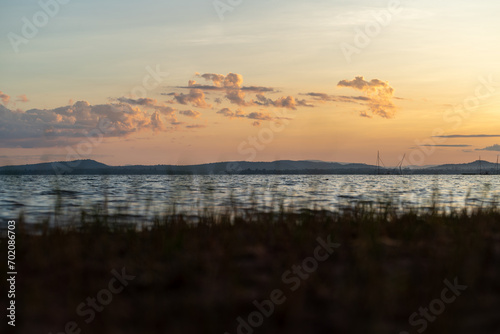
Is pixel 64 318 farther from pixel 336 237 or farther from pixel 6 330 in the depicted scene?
pixel 336 237

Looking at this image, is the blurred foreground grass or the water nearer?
the blurred foreground grass

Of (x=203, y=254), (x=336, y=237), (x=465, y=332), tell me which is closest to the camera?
(x=465, y=332)

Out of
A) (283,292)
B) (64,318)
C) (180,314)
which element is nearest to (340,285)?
(283,292)

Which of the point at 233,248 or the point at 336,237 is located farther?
the point at 336,237

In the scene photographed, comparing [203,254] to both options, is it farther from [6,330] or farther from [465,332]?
[465,332]

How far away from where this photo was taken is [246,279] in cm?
627

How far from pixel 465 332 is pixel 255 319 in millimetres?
2334

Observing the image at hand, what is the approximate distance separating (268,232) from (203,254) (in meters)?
2.47

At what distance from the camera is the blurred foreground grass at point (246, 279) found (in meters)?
4.91

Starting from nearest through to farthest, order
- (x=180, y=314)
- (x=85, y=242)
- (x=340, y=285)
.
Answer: (x=180, y=314), (x=340, y=285), (x=85, y=242)

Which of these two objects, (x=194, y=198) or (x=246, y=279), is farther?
(x=194, y=198)

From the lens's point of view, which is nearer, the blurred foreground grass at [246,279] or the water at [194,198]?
the blurred foreground grass at [246,279]

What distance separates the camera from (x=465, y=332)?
4.71 metres

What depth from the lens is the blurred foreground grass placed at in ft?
16.1
